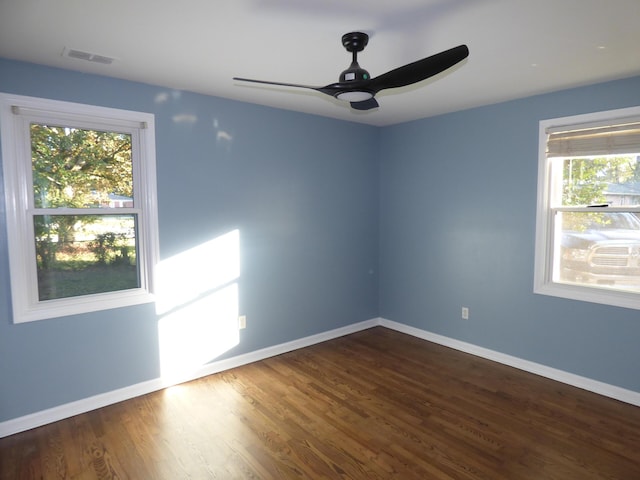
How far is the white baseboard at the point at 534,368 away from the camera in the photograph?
298 cm

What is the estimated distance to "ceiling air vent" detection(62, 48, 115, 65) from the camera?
91.5 inches

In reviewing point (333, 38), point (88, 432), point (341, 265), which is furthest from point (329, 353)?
point (333, 38)

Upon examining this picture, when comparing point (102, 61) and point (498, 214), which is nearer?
point (102, 61)

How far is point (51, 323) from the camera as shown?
266cm

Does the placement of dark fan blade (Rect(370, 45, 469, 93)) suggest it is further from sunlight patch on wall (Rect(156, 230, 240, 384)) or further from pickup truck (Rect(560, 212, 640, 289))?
pickup truck (Rect(560, 212, 640, 289))

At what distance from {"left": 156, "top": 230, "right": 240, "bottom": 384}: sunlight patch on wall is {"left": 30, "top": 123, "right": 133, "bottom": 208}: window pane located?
71 centimetres

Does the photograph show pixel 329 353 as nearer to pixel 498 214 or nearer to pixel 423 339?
pixel 423 339

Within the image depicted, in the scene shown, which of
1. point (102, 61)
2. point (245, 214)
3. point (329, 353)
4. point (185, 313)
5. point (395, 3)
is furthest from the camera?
point (329, 353)

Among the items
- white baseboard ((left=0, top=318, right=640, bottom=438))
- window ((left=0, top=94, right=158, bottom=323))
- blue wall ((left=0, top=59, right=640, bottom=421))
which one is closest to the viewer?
window ((left=0, top=94, right=158, bottom=323))

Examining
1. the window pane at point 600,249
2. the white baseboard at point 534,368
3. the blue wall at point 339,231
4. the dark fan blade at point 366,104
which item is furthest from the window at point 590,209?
the dark fan blade at point 366,104

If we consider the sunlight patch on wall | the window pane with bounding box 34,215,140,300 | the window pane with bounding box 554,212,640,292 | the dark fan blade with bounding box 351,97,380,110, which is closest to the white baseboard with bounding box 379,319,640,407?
the window pane with bounding box 554,212,640,292

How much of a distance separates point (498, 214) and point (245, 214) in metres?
2.44

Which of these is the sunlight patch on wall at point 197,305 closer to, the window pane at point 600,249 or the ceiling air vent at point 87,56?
the ceiling air vent at point 87,56

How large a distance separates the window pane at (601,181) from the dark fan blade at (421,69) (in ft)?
7.01
